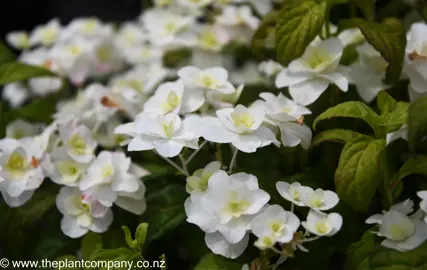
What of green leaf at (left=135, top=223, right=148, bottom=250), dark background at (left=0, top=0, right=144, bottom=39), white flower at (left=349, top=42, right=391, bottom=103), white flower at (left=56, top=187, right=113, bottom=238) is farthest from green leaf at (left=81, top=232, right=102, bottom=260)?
dark background at (left=0, top=0, right=144, bottom=39)

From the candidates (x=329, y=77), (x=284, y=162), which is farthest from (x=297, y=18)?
(x=284, y=162)

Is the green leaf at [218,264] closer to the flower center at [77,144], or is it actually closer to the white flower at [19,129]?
the flower center at [77,144]

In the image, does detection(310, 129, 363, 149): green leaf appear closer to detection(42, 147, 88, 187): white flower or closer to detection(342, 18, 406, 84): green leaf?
detection(342, 18, 406, 84): green leaf

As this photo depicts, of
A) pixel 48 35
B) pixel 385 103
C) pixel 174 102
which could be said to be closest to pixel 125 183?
pixel 174 102

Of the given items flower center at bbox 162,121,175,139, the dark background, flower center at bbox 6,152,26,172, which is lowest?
the dark background

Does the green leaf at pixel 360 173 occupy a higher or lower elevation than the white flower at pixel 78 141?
higher

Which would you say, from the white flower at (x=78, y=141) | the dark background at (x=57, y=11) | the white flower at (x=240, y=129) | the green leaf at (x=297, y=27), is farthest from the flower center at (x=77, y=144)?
the dark background at (x=57, y=11)

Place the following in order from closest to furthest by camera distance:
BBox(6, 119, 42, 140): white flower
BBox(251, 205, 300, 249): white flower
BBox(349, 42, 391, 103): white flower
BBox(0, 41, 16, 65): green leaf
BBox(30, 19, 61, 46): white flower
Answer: BBox(251, 205, 300, 249): white flower
BBox(349, 42, 391, 103): white flower
BBox(6, 119, 42, 140): white flower
BBox(0, 41, 16, 65): green leaf
BBox(30, 19, 61, 46): white flower
